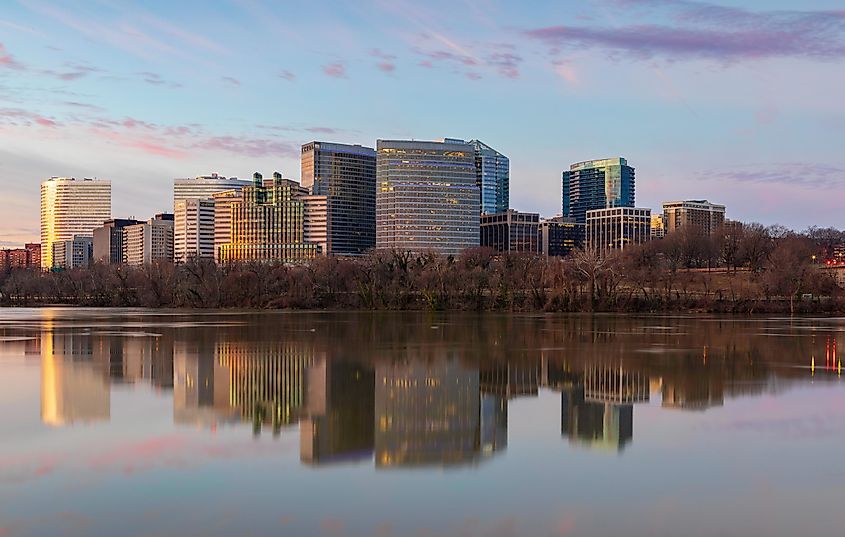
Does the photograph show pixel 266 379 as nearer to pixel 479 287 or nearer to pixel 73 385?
pixel 73 385

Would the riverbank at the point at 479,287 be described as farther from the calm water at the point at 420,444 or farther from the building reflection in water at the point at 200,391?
the building reflection in water at the point at 200,391

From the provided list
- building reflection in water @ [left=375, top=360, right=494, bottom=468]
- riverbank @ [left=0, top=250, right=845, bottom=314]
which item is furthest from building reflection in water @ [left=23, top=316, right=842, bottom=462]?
riverbank @ [left=0, top=250, right=845, bottom=314]

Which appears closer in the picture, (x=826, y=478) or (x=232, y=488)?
(x=232, y=488)

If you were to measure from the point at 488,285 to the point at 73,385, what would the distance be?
6608 cm

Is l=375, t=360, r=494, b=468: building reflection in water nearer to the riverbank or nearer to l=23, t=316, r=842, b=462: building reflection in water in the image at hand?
l=23, t=316, r=842, b=462: building reflection in water

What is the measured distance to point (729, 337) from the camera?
43719 millimetres

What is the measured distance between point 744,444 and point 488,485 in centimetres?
625

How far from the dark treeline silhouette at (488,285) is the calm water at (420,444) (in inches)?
1947

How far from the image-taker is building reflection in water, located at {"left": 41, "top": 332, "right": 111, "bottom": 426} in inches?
765

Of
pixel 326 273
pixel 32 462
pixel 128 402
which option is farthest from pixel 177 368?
pixel 326 273

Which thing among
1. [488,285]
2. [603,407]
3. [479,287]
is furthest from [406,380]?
[488,285]

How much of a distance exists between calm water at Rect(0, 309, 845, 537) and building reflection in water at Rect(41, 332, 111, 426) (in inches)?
5.0

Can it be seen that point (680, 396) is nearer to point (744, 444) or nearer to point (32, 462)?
point (744, 444)

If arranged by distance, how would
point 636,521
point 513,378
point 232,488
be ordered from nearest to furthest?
point 636,521
point 232,488
point 513,378
